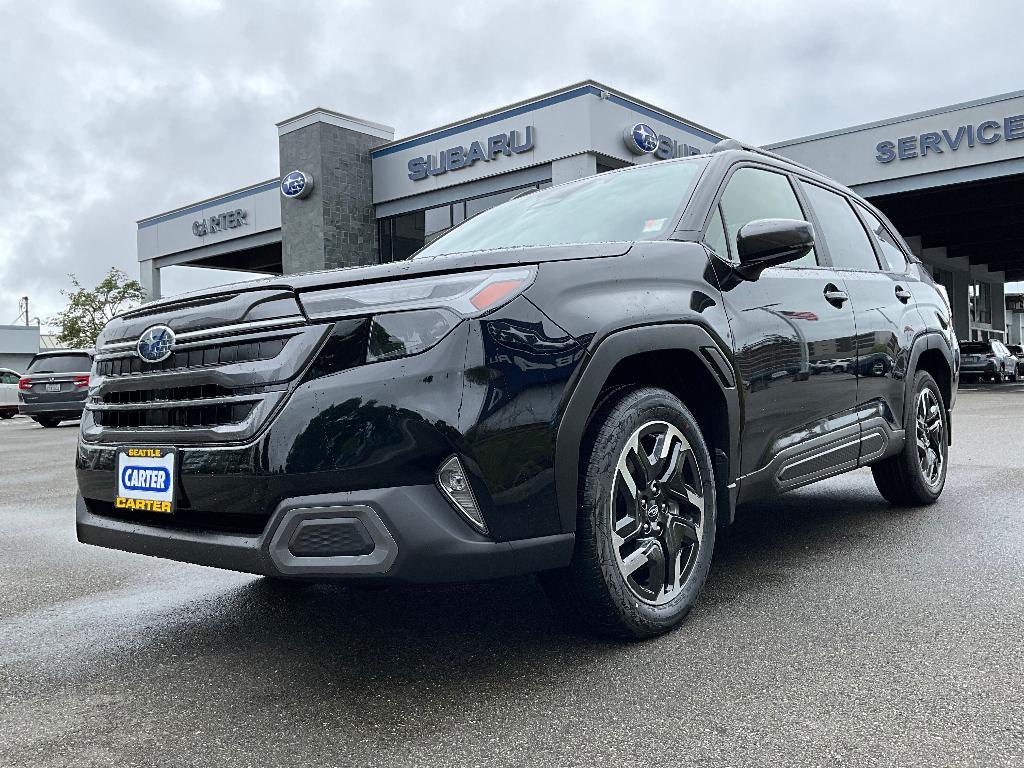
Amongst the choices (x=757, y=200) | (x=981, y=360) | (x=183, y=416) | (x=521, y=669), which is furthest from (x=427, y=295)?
(x=981, y=360)

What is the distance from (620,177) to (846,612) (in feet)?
6.43

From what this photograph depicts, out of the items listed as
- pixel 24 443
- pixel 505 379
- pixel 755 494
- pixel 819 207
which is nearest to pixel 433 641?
pixel 505 379

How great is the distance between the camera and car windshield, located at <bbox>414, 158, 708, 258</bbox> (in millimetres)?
3475

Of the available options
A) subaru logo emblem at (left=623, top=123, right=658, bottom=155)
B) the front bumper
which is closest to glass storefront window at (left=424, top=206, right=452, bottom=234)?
subaru logo emblem at (left=623, top=123, right=658, bottom=155)

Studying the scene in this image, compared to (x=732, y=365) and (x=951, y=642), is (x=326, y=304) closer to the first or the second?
(x=732, y=365)

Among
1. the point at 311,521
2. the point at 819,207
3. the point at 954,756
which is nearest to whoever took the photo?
the point at 954,756

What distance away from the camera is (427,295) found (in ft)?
8.34

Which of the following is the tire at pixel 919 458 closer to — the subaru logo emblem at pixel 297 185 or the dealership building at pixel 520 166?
the dealership building at pixel 520 166

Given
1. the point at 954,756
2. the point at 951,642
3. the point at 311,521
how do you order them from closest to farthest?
1. the point at 954,756
2. the point at 311,521
3. the point at 951,642

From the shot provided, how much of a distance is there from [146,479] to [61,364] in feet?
55.5

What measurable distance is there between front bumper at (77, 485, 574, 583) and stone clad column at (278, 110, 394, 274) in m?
22.6

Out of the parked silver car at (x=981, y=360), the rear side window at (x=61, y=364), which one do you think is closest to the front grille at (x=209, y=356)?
the rear side window at (x=61, y=364)

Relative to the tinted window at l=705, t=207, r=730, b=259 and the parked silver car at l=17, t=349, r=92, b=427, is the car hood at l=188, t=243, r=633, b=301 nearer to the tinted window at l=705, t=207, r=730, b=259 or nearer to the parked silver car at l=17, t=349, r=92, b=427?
the tinted window at l=705, t=207, r=730, b=259

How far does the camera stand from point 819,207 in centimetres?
453
